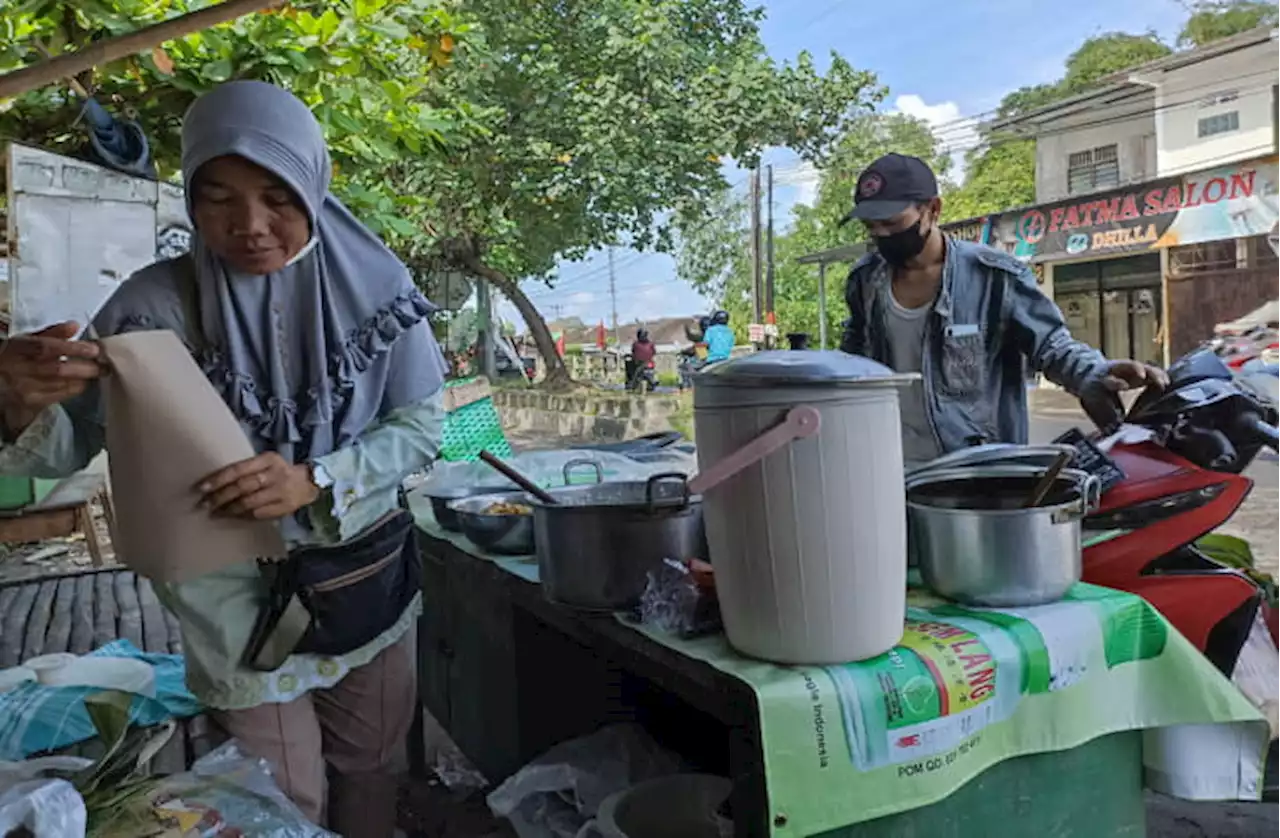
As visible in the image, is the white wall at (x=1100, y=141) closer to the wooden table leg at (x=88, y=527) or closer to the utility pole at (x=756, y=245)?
the utility pole at (x=756, y=245)

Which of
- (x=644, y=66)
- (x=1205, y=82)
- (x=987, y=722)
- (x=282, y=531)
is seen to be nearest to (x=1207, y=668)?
(x=987, y=722)

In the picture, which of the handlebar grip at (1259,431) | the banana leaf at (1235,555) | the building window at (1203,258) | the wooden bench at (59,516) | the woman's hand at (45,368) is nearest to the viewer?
the woman's hand at (45,368)

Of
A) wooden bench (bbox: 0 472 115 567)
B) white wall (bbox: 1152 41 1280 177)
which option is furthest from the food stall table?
white wall (bbox: 1152 41 1280 177)

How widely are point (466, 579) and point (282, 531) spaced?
883mm

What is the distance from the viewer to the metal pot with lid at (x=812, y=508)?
44.8 inches

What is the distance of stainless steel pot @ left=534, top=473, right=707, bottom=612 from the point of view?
4.74ft

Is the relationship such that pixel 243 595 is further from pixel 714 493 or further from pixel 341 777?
pixel 714 493

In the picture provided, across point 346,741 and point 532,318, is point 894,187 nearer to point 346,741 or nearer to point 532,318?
point 346,741

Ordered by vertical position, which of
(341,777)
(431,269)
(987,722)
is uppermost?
(431,269)

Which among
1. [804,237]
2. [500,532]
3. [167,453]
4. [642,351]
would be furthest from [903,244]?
[804,237]

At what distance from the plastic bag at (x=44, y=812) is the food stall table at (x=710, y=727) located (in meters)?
0.72

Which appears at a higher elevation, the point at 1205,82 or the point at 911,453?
the point at 1205,82

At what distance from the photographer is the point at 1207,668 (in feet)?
4.68

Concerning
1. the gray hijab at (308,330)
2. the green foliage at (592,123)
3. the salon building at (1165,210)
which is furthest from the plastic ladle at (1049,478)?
the salon building at (1165,210)
